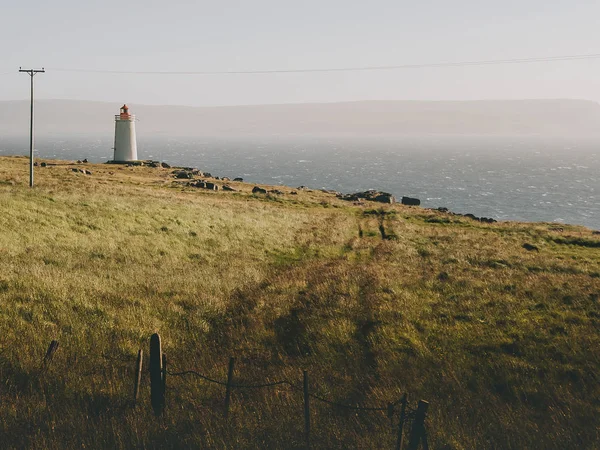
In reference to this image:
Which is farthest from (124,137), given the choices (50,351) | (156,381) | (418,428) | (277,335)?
(418,428)

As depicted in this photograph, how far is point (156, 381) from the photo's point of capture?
8734mm

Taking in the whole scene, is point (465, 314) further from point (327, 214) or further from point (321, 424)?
point (327, 214)

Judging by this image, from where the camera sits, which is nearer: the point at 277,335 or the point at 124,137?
the point at 277,335

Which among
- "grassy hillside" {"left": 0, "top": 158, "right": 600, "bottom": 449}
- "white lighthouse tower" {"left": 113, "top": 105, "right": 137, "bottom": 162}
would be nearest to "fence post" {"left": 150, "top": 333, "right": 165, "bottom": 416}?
"grassy hillside" {"left": 0, "top": 158, "right": 600, "bottom": 449}

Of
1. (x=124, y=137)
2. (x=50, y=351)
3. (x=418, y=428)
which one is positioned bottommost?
(x=50, y=351)

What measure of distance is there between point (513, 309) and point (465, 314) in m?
1.96

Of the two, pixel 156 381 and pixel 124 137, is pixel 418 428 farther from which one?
pixel 124 137

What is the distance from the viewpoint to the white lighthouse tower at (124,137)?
83.8 metres

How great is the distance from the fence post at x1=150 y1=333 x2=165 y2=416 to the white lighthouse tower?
81.4 meters

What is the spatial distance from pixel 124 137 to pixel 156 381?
82673 millimetres

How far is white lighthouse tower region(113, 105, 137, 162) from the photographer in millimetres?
83819

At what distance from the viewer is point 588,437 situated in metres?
8.49

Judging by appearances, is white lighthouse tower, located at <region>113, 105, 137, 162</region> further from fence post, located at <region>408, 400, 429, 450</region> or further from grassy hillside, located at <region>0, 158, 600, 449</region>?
fence post, located at <region>408, 400, 429, 450</region>

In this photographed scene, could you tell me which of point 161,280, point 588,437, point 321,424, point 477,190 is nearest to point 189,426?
point 321,424
